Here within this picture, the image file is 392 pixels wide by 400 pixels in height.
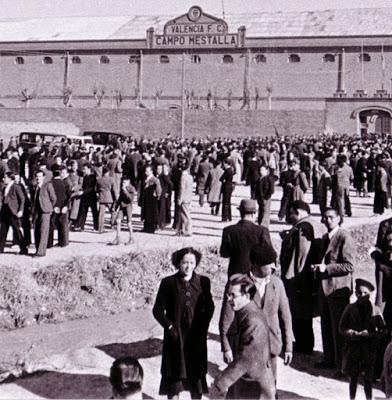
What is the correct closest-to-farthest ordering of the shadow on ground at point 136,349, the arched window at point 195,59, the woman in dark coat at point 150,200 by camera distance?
the shadow on ground at point 136,349
the woman in dark coat at point 150,200
the arched window at point 195,59

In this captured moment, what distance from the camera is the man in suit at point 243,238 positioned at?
274 inches

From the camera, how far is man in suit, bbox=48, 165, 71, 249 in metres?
12.4

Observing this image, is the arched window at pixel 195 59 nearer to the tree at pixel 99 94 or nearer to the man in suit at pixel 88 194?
the tree at pixel 99 94

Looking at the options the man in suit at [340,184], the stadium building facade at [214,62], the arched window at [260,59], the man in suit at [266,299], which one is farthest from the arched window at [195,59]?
the man in suit at [266,299]

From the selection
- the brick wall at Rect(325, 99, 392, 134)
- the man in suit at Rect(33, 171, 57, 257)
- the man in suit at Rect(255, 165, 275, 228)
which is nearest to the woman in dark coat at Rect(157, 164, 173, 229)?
the man in suit at Rect(255, 165, 275, 228)

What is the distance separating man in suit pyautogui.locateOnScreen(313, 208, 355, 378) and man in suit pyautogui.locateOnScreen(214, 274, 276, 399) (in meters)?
2.11

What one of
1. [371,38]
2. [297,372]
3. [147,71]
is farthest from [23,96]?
[297,372]

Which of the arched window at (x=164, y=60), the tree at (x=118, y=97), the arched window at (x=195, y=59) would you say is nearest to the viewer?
the arched window at (x=195, y=59)

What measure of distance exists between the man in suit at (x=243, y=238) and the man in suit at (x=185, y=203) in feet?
23.3

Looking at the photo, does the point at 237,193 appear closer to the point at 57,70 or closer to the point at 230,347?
the point at 230,347

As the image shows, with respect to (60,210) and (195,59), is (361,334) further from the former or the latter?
(195,59)

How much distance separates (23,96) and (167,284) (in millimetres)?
53770

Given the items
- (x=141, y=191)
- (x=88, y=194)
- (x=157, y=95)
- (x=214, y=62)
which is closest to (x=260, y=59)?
(x=214, y=62)

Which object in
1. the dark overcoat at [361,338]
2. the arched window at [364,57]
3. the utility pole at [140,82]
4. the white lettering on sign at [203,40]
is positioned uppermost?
the white lettering on sign at [203,40]
